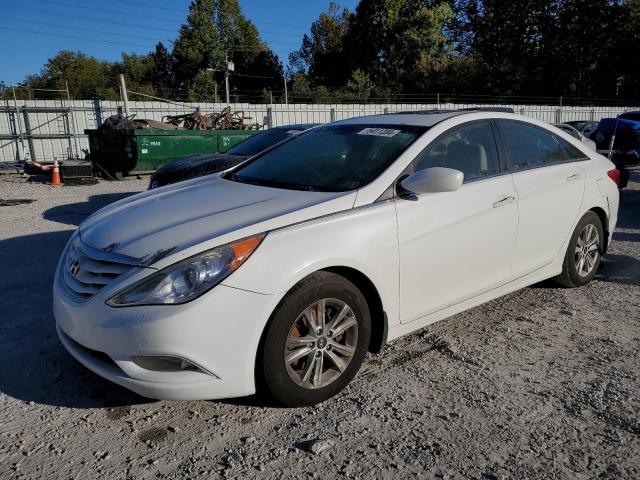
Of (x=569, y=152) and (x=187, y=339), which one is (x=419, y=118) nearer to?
(x=569, y=152)

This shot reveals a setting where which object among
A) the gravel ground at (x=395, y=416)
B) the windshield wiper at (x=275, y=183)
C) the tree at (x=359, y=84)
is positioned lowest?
the gravel ground at (x=395, y=416)

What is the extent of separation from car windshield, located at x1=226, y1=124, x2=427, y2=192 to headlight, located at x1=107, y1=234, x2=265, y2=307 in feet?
3.07

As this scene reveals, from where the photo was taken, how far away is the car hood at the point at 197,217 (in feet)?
8.71

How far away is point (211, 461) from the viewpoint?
2418 mm

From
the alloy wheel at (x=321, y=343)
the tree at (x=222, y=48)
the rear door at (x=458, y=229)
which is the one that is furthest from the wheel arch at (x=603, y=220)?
the tree at (x=222, y=48)

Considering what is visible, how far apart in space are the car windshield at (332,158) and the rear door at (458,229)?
24cm

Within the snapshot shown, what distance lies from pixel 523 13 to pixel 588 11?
5.45 meters

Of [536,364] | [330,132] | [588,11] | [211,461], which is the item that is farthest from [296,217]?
[588,11]

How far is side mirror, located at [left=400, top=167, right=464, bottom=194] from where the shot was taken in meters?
3.07

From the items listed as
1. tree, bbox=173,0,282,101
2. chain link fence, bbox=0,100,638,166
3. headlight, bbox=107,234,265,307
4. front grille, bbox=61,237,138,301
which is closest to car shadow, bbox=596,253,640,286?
headlight, bbox=107,234,265,307

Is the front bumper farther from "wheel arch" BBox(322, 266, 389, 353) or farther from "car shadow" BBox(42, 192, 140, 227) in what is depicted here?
"car shadow" BBox(42, 192, 140, 227)

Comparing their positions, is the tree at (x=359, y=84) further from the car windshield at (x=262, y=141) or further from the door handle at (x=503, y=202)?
the door handle at (x=503, y=202)

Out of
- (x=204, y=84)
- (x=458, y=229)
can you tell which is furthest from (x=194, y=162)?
(x=204, y=84)

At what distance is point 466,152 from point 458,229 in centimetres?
63
